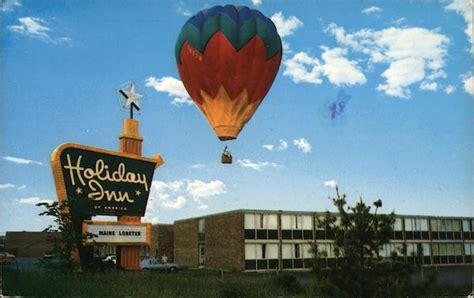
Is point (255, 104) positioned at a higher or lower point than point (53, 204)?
higher

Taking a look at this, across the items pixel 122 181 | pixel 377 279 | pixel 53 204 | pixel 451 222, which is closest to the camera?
pixel 377 279

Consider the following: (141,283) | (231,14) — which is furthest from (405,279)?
(231,14)

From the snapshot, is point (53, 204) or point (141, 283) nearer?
point (141, 283)

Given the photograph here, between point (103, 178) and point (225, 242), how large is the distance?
23251mm

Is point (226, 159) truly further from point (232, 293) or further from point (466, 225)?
point (466, 225)

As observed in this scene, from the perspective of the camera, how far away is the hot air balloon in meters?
24.4

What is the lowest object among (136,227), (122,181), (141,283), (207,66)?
(141,283)

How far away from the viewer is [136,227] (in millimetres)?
26547

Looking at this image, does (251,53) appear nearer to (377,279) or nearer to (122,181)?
(122,181)

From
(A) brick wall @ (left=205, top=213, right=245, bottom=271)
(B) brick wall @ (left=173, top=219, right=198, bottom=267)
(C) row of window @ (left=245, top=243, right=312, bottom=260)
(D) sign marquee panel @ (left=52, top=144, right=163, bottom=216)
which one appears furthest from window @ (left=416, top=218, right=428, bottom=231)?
(D) sign marquee panel @ (left=52, top=144, right=163, bottom=216)

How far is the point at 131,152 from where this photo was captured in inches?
1068

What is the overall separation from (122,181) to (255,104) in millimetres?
8085

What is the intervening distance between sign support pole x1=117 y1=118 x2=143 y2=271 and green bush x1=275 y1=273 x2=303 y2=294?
26.3 ft

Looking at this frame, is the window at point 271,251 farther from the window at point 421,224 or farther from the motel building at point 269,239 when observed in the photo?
the window at point 421,224
